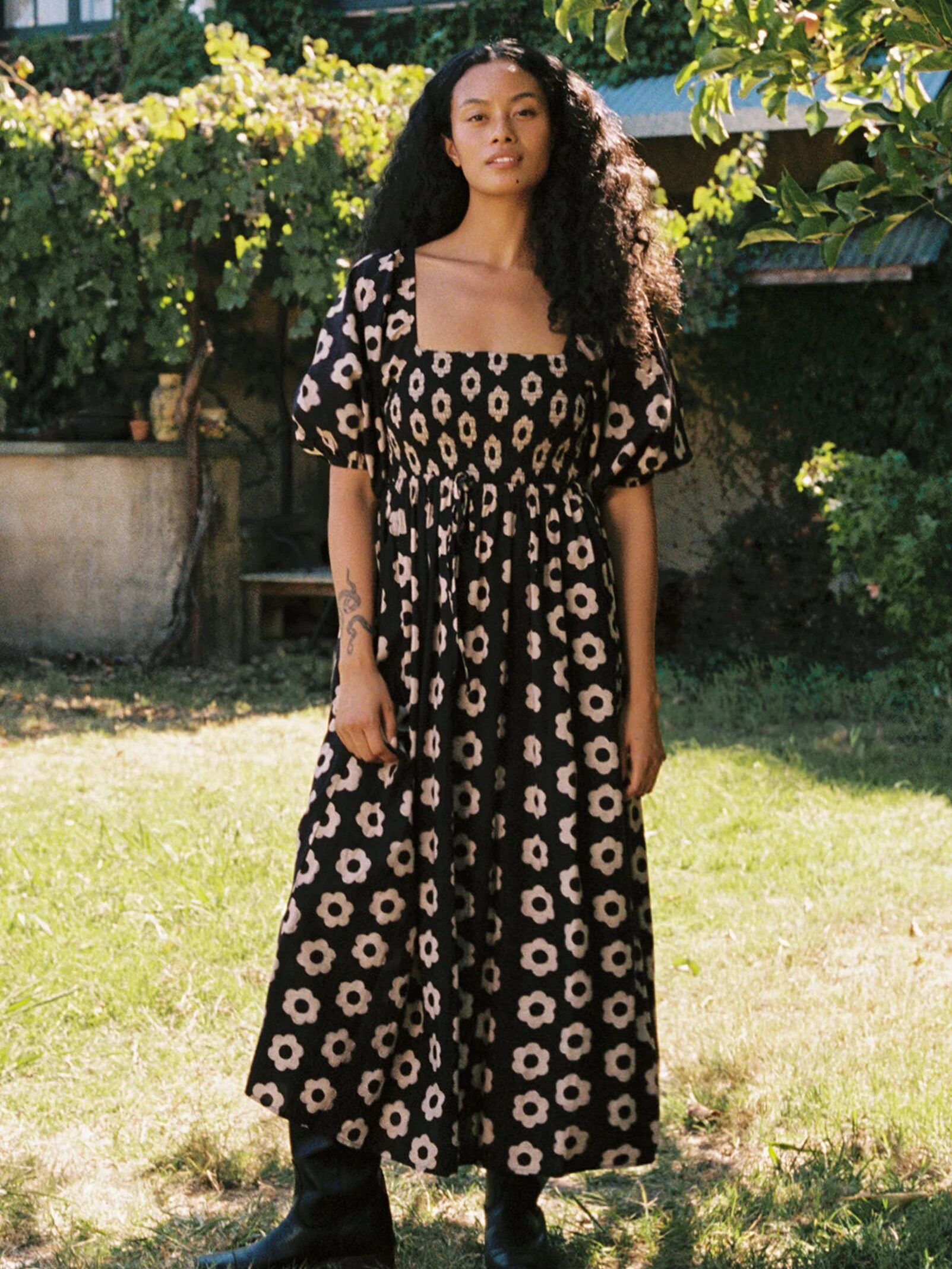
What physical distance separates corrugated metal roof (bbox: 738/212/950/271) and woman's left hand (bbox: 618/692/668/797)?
5996 millimetres

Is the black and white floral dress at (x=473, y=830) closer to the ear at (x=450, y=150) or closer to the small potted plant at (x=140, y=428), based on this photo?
the ear at (x=450, y=150)

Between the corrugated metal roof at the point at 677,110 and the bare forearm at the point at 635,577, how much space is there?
552 centimetres

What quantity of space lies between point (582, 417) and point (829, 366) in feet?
22.2

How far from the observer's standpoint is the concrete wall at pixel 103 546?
845cm

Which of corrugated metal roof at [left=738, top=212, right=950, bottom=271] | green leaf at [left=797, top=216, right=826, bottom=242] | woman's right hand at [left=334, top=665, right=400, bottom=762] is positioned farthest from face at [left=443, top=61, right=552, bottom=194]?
corrugated metal roof at [left=738, top=212, right=950, bottom=271]

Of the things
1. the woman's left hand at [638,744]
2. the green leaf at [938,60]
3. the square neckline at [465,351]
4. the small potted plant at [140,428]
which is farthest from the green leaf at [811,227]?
the small potted plant at [140,428]

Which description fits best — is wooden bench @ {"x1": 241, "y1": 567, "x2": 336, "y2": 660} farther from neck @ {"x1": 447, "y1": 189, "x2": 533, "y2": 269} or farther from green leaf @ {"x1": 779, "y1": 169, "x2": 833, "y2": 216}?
green leaf @ {"x1": 779, "y1": 169, "x2": 833, "y2": 216}

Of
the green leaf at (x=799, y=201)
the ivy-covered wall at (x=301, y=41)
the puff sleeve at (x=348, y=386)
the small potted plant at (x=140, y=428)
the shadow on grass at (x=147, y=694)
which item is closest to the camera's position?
the green leaf at (x=799, y=201)

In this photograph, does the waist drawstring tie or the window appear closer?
the waist drawstring tie

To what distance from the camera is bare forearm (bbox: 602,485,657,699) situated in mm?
2473

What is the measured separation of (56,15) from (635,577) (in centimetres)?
1005

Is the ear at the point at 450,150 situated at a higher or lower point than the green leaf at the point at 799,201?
higher

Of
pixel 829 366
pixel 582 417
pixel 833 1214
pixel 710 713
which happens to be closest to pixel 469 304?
pixel 582 417

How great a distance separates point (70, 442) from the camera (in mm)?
8445
